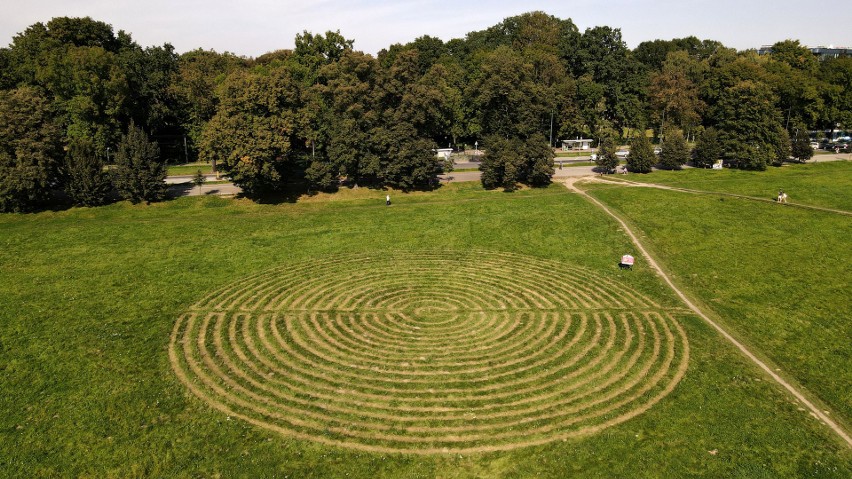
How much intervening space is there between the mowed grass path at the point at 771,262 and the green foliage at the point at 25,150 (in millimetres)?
59048

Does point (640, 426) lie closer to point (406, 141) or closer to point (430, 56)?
point (406, 141)

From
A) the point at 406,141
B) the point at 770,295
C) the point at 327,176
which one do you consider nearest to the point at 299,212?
the point at 327,176

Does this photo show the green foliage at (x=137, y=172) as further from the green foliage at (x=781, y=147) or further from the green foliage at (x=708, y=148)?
the green foliage at (x=781, y=147)

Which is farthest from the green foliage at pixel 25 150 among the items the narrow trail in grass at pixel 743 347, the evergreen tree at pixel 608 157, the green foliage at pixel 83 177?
the evergreen tree at pixel 608 157

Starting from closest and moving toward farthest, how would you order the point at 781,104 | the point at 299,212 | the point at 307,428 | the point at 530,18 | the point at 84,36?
the point at 307,428 < the point at 299,212 < the point at 84,36 < the point at 781,104 < the point at 530,18

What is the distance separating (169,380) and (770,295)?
119 ft

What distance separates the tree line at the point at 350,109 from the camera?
57.6m

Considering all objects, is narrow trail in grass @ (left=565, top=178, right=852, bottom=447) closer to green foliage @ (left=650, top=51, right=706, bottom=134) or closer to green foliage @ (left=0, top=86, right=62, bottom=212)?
green foliage @ (left=650, top=51, right=706, bottom=134)

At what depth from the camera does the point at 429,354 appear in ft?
92.5

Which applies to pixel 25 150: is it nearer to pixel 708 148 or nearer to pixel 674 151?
pixel 674 151

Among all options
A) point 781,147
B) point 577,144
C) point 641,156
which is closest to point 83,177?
point 641,156

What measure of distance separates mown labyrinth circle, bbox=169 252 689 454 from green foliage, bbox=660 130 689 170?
46735 mm

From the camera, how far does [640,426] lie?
886 inches

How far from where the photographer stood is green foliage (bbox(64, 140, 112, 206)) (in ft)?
188
